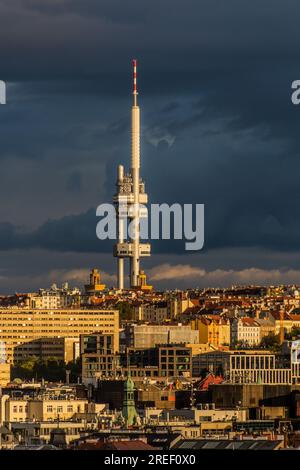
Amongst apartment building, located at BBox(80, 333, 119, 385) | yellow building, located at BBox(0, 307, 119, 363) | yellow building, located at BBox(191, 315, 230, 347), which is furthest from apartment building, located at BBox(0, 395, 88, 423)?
yellow building, located at BBox(191, 315, 230, 347)

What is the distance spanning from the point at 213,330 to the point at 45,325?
9.29m

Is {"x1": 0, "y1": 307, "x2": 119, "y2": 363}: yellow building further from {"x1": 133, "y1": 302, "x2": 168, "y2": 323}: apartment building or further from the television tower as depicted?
the television tower

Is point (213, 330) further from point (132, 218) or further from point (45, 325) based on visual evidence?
point (132, 218)

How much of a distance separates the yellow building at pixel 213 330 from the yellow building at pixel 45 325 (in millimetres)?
4057

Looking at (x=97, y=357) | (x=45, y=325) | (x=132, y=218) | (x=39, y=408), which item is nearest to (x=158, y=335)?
(x=45, y=325)

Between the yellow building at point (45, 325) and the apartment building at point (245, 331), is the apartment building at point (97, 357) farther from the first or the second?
the apartment building at point (245, 331)

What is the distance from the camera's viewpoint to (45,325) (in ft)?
472

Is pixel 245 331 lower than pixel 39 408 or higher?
higher

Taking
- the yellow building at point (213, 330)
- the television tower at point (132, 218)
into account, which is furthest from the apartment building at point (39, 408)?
the television tower at point (132, 218)

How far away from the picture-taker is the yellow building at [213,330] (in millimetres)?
146375

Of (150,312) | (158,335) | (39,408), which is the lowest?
(39,408)

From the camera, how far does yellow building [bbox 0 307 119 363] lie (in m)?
141

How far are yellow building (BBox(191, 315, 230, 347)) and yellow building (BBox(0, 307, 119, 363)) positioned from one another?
406cm
